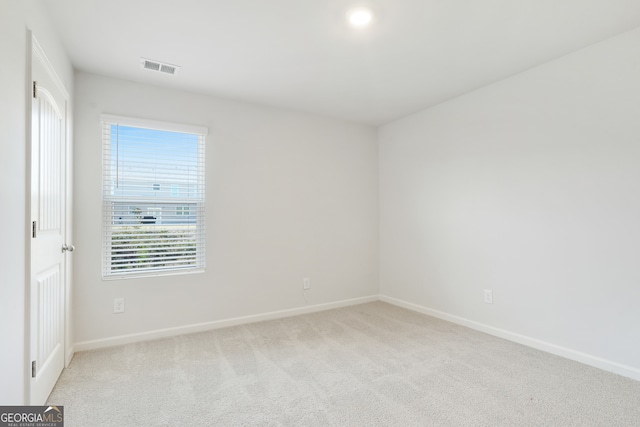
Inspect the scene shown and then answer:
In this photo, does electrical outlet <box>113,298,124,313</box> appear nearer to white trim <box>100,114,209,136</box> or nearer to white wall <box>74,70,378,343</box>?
white wall <box>74,70,378,343</box>

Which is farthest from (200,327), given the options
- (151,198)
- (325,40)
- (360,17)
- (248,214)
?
(360,17)

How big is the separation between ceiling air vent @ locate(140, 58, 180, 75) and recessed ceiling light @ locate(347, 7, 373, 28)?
5.00 feet

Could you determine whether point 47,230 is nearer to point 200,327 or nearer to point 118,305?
point 118,305

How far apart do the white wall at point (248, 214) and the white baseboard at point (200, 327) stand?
4 cm

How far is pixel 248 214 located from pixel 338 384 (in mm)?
1945

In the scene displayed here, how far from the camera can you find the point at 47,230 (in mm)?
1935

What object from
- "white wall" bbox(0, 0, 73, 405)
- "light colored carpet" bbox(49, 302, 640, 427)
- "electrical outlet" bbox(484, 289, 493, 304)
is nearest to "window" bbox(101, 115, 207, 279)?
"light colored carpet" bbox(49, 302, 640, 427)

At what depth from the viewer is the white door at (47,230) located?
5.55 ft

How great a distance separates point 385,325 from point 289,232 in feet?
4.78

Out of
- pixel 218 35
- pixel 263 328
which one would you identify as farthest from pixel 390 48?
pixel 263 328

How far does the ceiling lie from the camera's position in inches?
76.2

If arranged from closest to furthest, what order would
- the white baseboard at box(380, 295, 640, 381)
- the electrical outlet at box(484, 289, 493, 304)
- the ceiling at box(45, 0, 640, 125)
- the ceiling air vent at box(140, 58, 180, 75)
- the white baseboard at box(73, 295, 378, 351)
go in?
the ceiling at box(45, 0, 640, 125) → the white baseboard at box(380, 295, 640, 381) → the ceiling air vent at box(140, 58, 180, 75) → the white baseboard at box(73, 295, 378, 351) → the electrical outlet at box(484, 289, 493, 304)

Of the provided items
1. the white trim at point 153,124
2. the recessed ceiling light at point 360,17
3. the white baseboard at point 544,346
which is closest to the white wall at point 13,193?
the white trim at point 153,124

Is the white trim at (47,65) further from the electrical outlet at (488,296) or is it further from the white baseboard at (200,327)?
the electrical outlet at (488,296)
